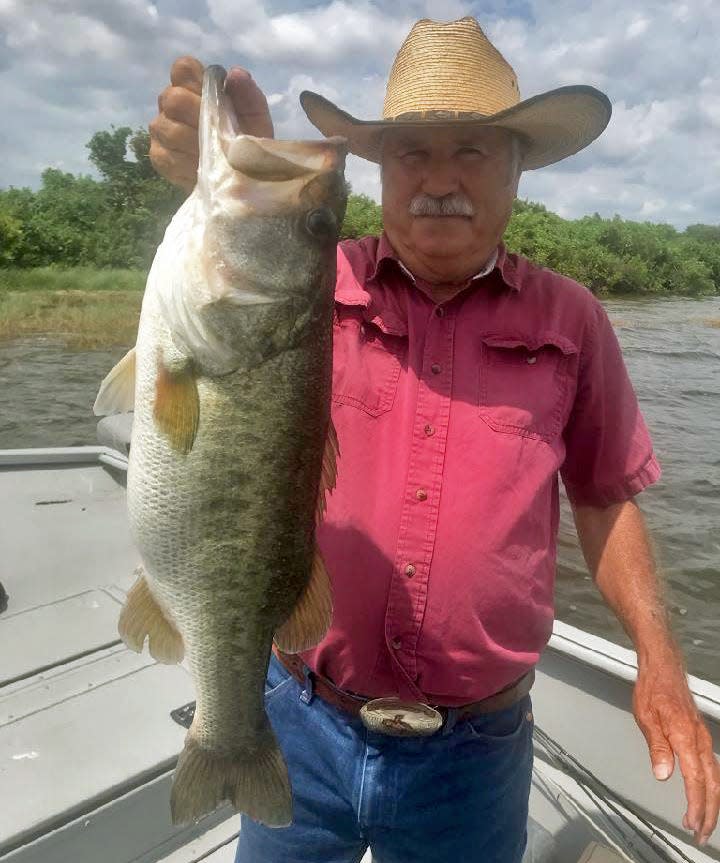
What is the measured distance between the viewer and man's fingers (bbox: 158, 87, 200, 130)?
1.64 m

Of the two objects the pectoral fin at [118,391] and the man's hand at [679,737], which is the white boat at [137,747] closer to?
the man's hand at [679,737]

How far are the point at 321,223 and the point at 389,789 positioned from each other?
5.13ft

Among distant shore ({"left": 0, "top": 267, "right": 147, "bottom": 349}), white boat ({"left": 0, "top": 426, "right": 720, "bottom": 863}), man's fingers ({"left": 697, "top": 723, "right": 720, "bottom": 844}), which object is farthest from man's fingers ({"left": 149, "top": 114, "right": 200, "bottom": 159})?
distant shore ({"left": 0, "top": 267, "right": 147, "bottom": 349})

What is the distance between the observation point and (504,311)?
7.32ft

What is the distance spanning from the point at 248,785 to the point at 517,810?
0.91 m

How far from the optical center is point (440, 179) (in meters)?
2.21

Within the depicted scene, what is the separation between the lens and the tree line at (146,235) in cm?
3303

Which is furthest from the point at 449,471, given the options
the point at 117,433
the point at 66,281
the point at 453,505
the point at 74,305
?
the point at 66,281

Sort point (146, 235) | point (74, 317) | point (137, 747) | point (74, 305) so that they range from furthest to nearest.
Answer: point (146, 235) → point (74, 305) → point (74, 317) → point (137, 747)

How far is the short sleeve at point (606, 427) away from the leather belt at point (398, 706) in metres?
0.67

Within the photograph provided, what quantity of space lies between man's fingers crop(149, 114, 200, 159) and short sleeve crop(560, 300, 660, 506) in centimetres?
128

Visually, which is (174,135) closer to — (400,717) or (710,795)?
(400,717)

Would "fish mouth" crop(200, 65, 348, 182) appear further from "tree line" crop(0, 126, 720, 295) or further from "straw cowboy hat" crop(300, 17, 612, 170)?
"tree line" crop(0, 126, 720, 295)

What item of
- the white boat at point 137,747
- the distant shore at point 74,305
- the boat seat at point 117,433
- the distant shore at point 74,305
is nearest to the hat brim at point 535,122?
the white boat at point 137,747
